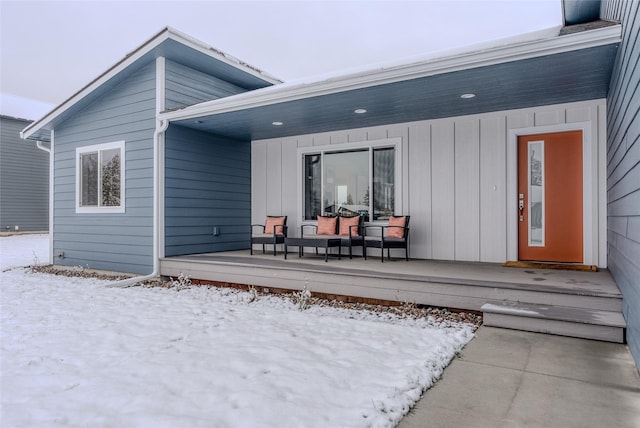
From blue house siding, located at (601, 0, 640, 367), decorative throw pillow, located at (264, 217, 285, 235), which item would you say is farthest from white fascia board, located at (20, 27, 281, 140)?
blue house siding, located at (601, 0, 640, 367)

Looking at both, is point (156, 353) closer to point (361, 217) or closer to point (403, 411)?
point (403, 411)

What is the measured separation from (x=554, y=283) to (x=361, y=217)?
297cm

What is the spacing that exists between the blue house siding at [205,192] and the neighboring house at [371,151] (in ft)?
0.08

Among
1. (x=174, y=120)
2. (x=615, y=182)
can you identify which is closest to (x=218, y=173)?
(x=174, y=120)

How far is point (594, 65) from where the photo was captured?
367cm

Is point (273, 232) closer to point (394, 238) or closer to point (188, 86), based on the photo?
point (394, 238)

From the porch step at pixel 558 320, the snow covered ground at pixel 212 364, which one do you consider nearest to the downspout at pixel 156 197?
the snow covered ground at pixel 212 364

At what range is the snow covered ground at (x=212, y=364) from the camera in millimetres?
1959

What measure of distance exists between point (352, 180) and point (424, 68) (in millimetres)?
2795

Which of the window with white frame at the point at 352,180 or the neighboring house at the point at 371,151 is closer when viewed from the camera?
the neighboring house at the point at 371,151

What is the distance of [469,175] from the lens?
5.53 m

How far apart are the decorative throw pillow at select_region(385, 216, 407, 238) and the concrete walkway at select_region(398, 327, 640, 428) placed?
2712 mm

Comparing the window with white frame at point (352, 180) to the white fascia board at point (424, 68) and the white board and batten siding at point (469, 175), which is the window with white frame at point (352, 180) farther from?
the white fascia board at point (424, 68)

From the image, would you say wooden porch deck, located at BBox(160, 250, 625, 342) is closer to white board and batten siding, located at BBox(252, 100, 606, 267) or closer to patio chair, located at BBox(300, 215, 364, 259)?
patio chair, located at BBox(300, 215, 364, 259)
